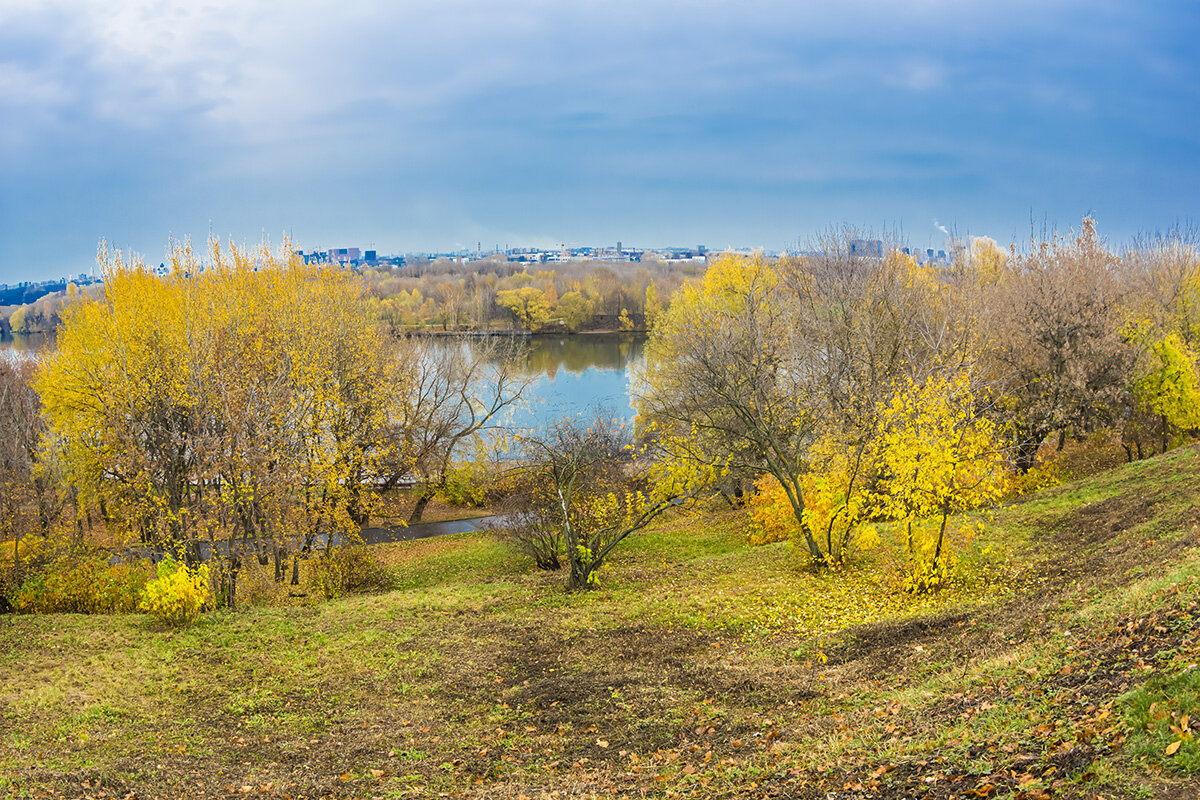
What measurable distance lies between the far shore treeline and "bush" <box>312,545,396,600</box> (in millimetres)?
111

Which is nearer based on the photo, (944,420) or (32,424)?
(944,420)

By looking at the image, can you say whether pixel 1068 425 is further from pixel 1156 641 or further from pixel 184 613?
pixel 184 613

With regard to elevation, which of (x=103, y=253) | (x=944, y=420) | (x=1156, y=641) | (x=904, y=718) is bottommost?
(x=904, y=718)

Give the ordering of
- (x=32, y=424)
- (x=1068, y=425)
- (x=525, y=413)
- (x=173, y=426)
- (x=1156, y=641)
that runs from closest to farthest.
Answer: (x=1156, y=641) → (x=173, y=426) → (x=1068, y=425) → (x=32, y=424) → (x=525, y=413)

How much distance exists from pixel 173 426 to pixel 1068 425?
30951 mm

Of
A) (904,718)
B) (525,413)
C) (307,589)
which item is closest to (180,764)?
(904,718)

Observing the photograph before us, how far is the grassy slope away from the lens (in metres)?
8.00

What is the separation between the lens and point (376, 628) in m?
16.5

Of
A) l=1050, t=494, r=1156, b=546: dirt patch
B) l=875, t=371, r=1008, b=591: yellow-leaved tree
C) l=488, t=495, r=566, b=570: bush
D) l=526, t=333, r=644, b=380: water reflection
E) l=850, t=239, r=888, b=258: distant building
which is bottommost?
l=488, t=495, r=566, b=570: bush

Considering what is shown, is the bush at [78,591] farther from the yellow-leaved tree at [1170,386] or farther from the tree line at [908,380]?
the yellow-leaved tree at [1170,386]

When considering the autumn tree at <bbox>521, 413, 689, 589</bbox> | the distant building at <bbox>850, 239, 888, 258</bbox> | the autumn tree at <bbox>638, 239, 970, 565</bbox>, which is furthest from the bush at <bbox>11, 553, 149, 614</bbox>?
the distant building at <bbox>850, 239, 888, 258</bbox>

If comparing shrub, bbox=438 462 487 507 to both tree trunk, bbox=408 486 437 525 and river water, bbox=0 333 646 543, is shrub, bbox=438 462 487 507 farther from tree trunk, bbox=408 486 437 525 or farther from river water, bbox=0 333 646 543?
river water, bbox=0 333 646 543

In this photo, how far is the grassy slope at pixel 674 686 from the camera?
800cm

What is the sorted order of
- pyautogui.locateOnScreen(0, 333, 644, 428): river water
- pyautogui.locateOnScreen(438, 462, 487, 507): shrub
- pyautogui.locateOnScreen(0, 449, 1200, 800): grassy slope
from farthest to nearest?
pyautogui.locateOnScreen(0, 333, 644, 428): river water, pyautogui.locateOnScreen(438, 462, 487, 507): shrub, pyautogui.locateOnScreen(0, 449, 1200, 800): grassy slope
